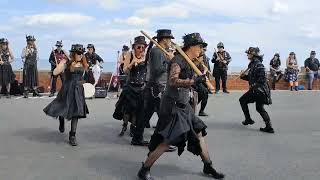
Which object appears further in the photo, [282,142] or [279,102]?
[279,102]

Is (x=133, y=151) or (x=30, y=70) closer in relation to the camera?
(x=133, y=151)

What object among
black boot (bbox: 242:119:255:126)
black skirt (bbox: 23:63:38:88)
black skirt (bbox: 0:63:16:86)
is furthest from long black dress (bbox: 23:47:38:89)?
black boot (bbox: 242:119:255:126)

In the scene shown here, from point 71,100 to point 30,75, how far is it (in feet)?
29.5

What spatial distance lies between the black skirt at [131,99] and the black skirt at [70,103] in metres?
0.72

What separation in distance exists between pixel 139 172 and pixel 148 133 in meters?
3.52

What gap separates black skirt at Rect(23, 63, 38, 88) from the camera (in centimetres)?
1767

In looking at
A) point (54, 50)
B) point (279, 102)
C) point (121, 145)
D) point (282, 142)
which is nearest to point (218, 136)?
point (282, 142)

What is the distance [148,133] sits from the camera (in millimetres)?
10352

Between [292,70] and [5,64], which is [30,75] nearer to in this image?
[5,64]

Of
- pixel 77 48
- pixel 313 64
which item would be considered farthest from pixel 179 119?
pixel 313 64

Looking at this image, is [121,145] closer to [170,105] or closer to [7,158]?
[7,158]

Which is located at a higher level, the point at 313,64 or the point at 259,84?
the point at 313,64

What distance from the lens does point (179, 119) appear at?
22.1ft

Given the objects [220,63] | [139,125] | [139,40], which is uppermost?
[139,40]
